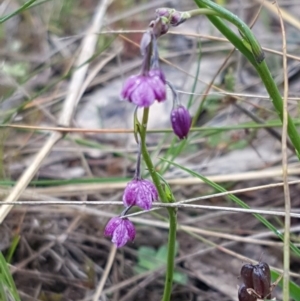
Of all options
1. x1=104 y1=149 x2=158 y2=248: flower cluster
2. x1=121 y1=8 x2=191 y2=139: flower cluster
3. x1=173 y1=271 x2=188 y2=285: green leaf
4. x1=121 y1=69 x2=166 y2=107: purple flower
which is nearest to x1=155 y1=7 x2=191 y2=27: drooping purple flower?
x1=121 y1=8 x2=191 y2=139: flower cluster

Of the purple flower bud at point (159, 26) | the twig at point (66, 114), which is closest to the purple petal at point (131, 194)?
the purple flower bud at point (159, 26)

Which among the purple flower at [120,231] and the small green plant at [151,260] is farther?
the small green plant at [151,260]

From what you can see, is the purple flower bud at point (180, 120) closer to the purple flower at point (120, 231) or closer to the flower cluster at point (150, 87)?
the flower cluster at point (150, 87)

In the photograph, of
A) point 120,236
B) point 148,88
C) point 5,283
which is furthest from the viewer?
point 5,283

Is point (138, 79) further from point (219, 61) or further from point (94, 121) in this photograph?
point (219, 61)

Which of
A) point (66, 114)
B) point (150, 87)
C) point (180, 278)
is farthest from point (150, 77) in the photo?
point (66, 114)

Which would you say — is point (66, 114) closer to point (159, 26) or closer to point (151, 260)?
point (151, 260)

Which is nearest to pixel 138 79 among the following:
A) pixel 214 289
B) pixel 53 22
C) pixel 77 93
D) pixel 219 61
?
pixel 214 289
